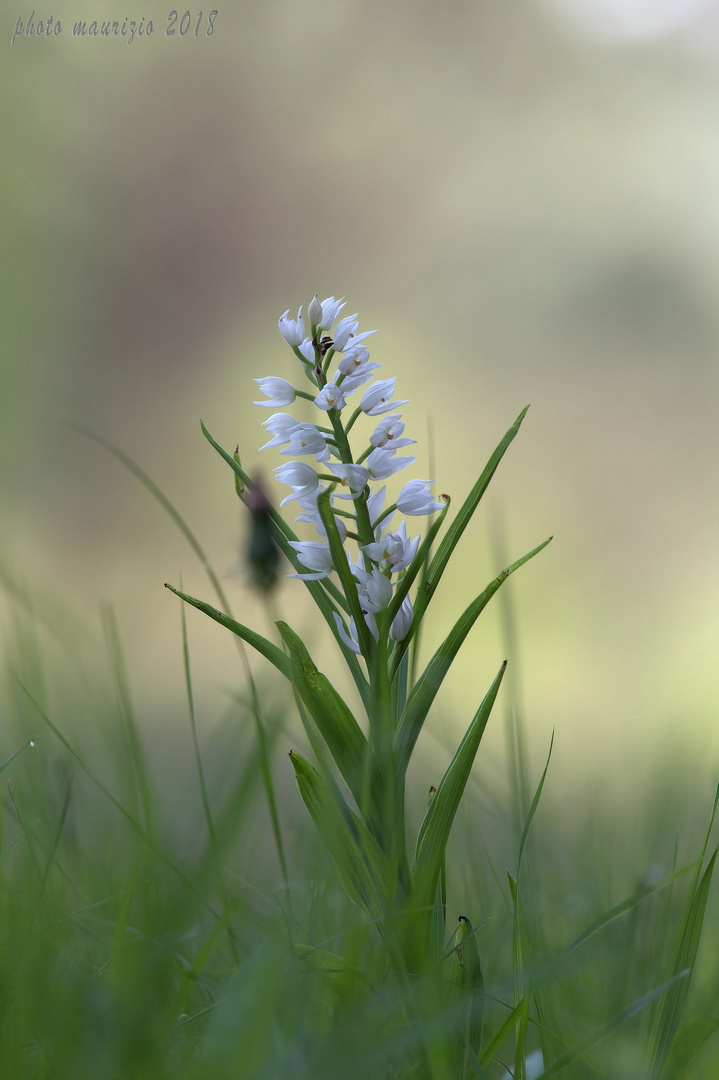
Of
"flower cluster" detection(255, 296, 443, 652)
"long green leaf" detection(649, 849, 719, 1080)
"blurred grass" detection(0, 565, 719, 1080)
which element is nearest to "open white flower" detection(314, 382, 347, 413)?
"flower cluster" detection(255, 296, 443, 652)

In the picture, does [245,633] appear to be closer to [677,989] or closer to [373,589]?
[373,589]

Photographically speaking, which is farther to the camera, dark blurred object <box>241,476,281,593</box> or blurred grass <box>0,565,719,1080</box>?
dark blurred object <box>241,476,281,593</box>

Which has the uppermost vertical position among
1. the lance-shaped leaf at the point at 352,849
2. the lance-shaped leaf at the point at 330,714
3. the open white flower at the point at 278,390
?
the open white flower at the point at 278,390

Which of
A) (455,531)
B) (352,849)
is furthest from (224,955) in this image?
(455,531)

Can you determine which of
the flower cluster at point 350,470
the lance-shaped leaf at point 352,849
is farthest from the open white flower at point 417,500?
the lance-shaped leaf at point 352,849

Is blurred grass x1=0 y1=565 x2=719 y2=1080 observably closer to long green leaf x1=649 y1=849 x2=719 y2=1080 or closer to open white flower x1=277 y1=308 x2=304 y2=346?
long green leaf x1=649 y1=849 x2=719 y2=1080

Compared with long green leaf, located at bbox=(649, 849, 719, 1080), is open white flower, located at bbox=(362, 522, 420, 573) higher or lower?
higher

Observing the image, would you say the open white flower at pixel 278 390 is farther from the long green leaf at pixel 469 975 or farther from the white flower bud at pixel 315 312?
the long green leaf at pixel 469 975
